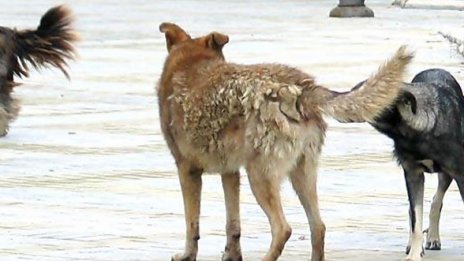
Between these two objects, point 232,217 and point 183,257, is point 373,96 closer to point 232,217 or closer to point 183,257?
point 232,217

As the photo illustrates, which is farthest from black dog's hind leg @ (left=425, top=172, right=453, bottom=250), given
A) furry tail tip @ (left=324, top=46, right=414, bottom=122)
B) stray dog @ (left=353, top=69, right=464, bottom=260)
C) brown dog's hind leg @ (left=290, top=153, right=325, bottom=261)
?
furry tail tip @ (left=324, top=46, right=414, bottom=122)

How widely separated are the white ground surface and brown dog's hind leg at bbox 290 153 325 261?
0.46m

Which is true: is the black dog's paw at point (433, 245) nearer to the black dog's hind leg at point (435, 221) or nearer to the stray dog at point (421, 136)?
the black dog's hind leg at point (435, 221)

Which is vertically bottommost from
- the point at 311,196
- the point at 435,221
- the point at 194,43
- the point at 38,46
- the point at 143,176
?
the point at 143,176

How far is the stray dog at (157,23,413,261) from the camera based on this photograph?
26.4ft

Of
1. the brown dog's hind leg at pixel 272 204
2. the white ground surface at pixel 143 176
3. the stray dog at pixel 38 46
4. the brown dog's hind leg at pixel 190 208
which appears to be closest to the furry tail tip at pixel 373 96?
the brown dog's hind leg at pixel 272 204

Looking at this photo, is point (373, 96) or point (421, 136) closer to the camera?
point (373, 96)

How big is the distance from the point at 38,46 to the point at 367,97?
6.16 m

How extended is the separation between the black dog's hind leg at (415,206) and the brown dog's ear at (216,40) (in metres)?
1.27

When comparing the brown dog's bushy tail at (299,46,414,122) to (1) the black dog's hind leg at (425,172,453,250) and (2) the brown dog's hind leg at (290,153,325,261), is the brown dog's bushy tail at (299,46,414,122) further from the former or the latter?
(1) the black dog's hind leg at (425,172,453,250)

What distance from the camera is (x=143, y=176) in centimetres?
1197

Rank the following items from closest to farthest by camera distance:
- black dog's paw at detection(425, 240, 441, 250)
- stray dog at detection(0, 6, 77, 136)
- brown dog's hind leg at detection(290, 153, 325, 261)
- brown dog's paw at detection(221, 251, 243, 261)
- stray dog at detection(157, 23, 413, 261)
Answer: stray dog at detection(157, 23, 413, 261)
brown dog's hind leg at detection(290, 153, 325, 261)
brown dog's paw at detection(221, 251, 243, 261)
black dog's paw at detection(425, 240, 441, 250)
stray dog at detection(0, 6, 77, 136)

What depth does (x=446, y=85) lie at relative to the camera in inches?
355

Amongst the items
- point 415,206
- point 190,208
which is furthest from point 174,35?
point 415,206
